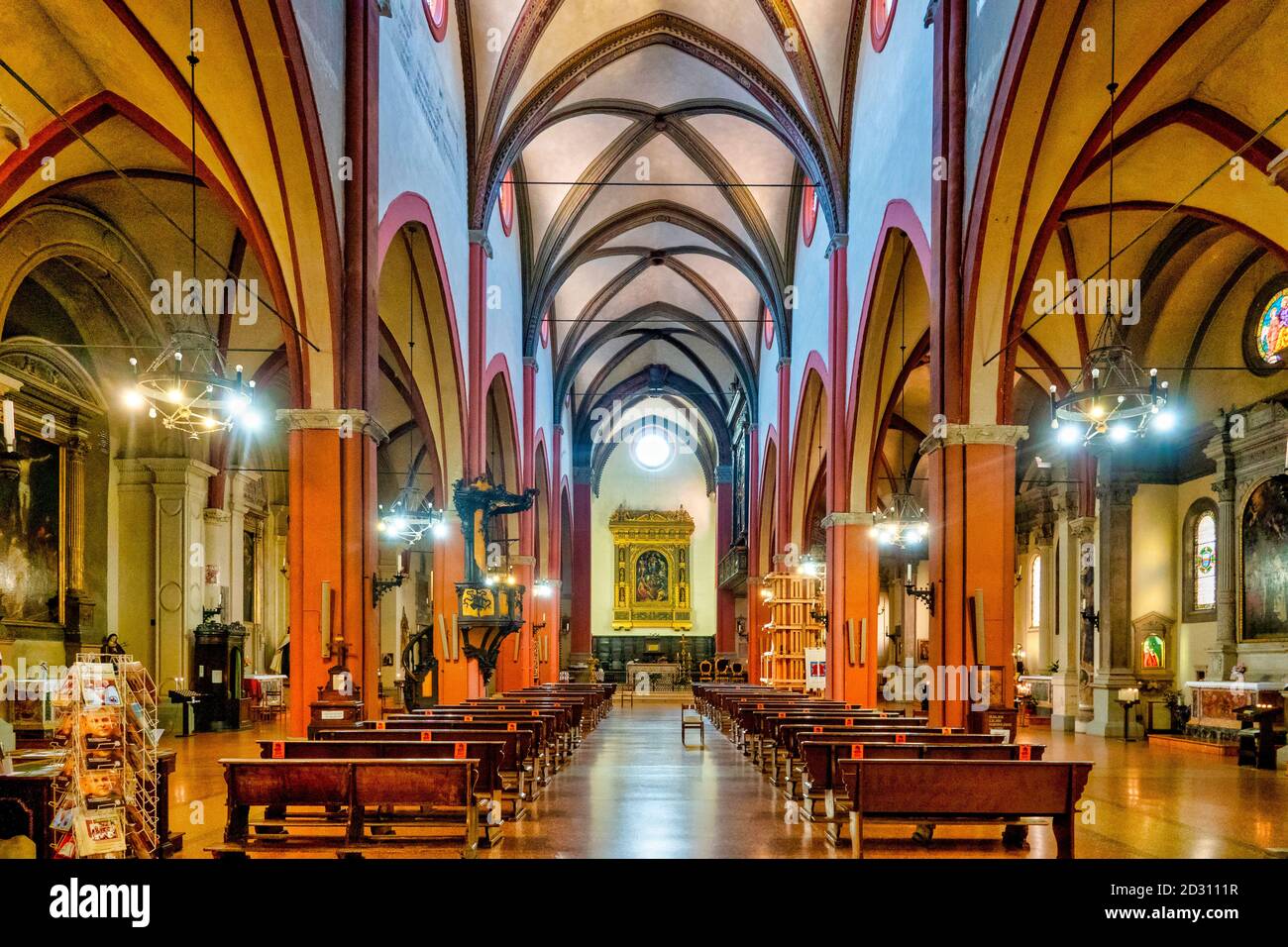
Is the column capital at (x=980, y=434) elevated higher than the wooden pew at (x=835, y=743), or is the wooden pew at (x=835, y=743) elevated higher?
the column capital at (x=980, y=434)

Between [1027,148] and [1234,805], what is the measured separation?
258 inches

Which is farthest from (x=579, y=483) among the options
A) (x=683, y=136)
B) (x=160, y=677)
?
(x=160, y=677)

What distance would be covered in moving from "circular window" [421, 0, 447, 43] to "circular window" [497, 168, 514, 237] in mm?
5248

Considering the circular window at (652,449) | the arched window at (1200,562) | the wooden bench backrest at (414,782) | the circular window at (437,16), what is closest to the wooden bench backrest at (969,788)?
the wooden bench backrest at (414,782)

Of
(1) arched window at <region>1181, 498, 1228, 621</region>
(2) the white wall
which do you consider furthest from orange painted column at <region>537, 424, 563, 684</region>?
(1) arched window at <region>1181, 498, 1228, 621</region>

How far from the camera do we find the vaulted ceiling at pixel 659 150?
1705 centimetres

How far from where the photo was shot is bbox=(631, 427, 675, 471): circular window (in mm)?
42781

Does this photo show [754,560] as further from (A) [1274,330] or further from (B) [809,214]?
(A) [1274,330]

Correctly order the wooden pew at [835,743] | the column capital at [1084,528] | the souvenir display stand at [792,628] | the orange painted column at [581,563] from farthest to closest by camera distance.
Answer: the orange painted column at [581,563] < the souvenir display stand at [792,628] < the column capital at [1084,528] < the wooden pew at [835,743]

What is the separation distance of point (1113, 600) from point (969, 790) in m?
13.2

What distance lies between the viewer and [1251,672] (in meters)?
15.6

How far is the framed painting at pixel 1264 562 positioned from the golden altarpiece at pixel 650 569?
87.8 feet

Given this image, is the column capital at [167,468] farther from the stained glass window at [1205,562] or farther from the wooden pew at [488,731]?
the stained glass window at [1205,562]

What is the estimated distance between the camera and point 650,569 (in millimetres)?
41594
